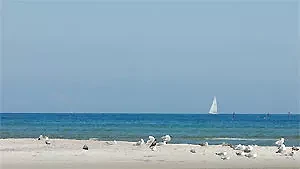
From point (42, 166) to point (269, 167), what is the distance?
5.88 meters

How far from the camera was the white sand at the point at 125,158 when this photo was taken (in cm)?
2050

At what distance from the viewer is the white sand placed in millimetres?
20500

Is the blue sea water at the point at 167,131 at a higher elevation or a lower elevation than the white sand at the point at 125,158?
higher

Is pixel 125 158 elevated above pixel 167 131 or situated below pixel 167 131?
below

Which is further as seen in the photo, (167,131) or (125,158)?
(167,131)

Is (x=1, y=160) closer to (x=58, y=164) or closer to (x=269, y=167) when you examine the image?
(x=58, y=164)

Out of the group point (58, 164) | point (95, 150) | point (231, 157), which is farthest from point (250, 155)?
point (58, 164)

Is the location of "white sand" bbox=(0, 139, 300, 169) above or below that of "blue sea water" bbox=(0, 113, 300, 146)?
below

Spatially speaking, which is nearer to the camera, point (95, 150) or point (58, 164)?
point (58, 164)

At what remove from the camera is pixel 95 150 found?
2439cm

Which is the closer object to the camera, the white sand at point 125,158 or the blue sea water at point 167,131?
the white sand at point 125,158

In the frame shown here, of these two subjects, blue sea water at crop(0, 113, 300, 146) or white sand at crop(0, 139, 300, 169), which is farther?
blue sea water at crop(0, 113, 300, 146)

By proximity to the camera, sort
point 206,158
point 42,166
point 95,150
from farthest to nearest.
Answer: point 95,150, point 206,158, point 42,166

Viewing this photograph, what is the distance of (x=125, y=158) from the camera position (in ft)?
72.9
